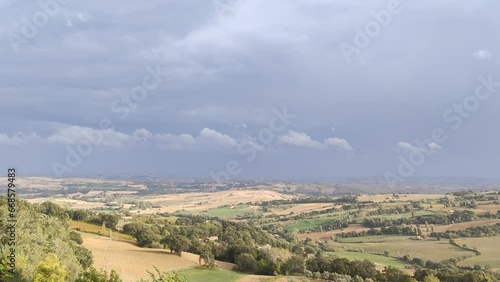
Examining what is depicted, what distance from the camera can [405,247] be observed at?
85.7 metres

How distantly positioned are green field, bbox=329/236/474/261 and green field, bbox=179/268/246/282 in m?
44.1

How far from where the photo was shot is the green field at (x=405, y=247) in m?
78.0

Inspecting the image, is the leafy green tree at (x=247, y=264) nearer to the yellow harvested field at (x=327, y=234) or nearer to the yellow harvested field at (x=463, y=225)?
the yellow harvested field at (x=327, y=234)

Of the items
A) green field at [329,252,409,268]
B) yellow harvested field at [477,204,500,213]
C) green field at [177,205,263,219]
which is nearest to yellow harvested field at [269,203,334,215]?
green field at [177,205,263,219]

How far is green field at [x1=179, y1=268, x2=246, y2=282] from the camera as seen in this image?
4475 centimetres

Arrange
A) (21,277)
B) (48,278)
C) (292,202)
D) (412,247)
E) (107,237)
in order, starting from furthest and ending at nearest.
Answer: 1. (292,202)
2. (412,247)
3. (107,237)
4. (21,277)
5. (48,278)

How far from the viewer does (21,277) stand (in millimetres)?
25609

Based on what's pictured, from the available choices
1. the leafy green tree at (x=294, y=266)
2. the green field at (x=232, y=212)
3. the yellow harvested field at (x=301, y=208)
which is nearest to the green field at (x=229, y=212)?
the green field at (x=232, y=212)

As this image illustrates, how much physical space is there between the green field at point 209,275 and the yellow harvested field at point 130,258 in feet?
6.10

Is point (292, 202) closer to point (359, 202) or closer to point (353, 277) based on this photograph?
point (359, 202)

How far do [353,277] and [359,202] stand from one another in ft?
383

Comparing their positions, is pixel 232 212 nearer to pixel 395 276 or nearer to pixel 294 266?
pixel 294 266

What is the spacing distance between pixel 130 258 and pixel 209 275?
10231 millimetres

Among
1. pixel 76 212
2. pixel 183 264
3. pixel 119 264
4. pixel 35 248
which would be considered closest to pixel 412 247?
pixel 183 264
